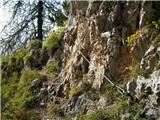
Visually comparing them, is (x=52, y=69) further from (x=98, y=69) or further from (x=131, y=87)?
(x=131, y=87)

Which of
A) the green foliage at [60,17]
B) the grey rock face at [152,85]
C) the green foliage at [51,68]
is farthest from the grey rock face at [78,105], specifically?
the green foliage at [60,17]

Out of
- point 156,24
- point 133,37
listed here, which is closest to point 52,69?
point 133,37

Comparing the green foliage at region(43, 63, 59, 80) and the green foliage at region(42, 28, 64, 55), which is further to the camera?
the green foliage at region(42, 28, 64, 55)

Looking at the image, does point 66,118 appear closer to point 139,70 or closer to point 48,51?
point 139,70

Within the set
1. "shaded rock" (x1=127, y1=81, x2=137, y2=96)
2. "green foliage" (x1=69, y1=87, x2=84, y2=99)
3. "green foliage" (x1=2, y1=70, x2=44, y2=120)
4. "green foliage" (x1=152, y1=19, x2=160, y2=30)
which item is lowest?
"green foliage" (x1=2, y1=70, x2=44, y2=120)

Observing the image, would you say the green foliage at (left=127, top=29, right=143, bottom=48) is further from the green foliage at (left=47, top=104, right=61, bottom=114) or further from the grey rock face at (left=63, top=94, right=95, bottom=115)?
the green foliage at (left=47, top=104, right=61, bottom=114)

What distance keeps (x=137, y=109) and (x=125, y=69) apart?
6.50ft

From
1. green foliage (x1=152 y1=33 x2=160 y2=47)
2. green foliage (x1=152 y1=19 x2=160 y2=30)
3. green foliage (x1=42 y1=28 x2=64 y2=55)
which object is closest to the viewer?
green foliage (x1=152 y1=33 x2=160 y2=47)

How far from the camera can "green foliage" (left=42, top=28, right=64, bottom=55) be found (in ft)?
51.2

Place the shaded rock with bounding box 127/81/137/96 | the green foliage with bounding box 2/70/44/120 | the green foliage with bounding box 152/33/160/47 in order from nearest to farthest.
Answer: the shaded rock with bounding box 127/81/137/96
the green foliage with bounding box 152/33/160/47
the green foliage with bounding box 2/70/44/120

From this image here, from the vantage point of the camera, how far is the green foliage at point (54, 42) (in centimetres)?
1560

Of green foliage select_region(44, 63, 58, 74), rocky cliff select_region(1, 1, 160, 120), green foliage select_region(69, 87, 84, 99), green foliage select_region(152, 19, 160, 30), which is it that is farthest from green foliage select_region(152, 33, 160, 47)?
green foliage select_region(44, 63, 58, 74)

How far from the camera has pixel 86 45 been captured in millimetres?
13227

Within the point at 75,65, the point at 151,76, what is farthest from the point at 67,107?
the point at 151,76
